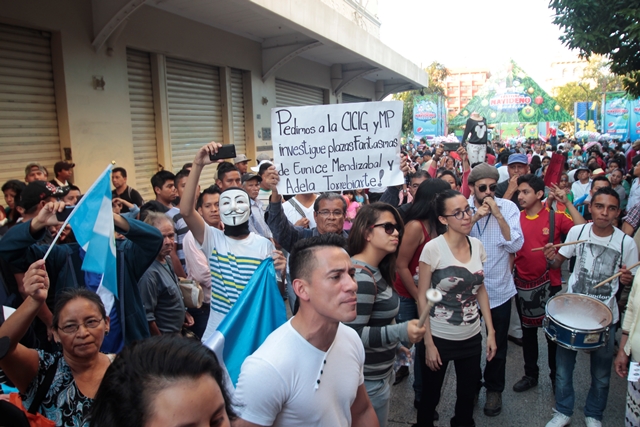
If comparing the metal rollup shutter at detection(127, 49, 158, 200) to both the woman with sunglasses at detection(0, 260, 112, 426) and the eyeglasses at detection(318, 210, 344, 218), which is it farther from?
the woman with sunglasses at detection(0, 260, 112, 426)

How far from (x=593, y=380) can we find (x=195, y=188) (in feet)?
11.0

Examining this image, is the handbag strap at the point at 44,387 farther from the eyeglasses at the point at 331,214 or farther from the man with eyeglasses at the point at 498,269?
the man with eyeglasses at the point at 498,269

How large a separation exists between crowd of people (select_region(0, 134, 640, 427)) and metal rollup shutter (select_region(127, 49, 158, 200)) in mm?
3679

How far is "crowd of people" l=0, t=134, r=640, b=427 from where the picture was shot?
1.82 m

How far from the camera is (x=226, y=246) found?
12.2ft

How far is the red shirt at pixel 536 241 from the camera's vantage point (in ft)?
14.8

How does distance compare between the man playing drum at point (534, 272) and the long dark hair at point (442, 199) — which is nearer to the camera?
the long dark hair at point (442, 199)

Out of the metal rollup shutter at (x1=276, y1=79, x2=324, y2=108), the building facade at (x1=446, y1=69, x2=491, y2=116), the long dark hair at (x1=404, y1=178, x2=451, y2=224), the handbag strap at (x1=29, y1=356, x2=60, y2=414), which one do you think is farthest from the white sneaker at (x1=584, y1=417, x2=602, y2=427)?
the building facade at (x1=446, y1=69, x2=491, y2=116)

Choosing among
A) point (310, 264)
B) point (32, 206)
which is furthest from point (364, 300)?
point (32, 206)

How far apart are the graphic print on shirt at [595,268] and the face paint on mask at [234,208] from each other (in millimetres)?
2744

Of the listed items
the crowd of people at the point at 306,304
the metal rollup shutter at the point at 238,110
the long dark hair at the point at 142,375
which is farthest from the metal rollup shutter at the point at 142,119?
the long dark hair at the point at 142,375

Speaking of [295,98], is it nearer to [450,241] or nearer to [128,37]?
[128,37]

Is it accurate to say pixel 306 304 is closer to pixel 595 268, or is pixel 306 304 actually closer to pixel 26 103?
pixel 595 268

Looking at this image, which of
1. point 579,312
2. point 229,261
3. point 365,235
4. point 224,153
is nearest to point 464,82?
point 579,312
